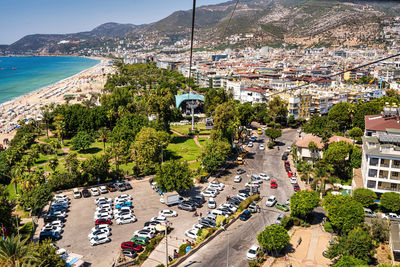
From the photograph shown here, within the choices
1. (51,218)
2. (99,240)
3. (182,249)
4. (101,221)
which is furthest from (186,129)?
(182,249)

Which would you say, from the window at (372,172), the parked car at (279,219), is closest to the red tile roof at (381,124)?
the window at (372,172)

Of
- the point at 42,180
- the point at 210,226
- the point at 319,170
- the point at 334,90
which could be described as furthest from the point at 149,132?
the point at 334,90

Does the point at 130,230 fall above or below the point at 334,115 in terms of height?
below

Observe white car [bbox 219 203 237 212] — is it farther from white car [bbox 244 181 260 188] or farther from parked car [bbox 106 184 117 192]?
parked car [bbox 106 184 117 192]

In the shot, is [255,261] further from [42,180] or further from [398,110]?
[398,110]

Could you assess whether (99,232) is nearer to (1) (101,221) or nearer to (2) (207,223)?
(1) (101,221)
